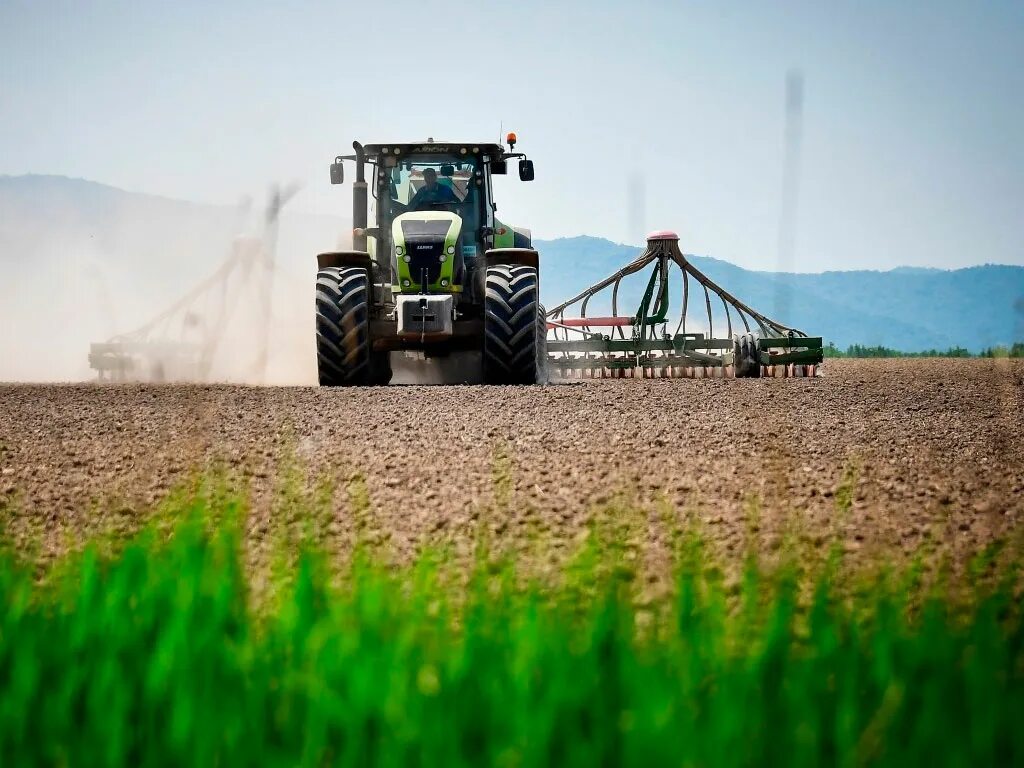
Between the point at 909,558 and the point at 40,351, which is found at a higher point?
the point at 40,351

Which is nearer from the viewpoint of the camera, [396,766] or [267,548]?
[396,766]

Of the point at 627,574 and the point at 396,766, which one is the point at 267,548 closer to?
the point at 627,574

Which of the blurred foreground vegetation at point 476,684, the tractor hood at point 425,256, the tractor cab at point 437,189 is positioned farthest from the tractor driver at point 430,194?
the blurred foreground vegetation at point 476,684

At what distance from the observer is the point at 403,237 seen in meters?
12.1

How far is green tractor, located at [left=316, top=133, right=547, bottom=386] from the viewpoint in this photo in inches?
461

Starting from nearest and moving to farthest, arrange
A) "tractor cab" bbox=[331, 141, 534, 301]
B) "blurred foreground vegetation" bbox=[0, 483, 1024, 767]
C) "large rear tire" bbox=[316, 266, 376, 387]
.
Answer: "blurred foreground vegetation" bbox=[0, 483, 1024, 767] → "large rear tire" bbox=[316, 266, 376, 387] → "tractor cab" bbox=[331, 141, 534, 301]

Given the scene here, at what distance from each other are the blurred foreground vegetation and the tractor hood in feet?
31.3

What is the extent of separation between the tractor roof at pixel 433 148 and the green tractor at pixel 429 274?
1 cm

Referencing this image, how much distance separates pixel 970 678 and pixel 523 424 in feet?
18.1

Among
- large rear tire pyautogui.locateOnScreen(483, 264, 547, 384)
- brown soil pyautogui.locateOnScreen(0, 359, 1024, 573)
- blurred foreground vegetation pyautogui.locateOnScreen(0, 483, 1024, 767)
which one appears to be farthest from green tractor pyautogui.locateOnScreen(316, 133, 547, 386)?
blurred foreground vegetation pyautogui.locateOnScreen(0, 483, 1024, 767)

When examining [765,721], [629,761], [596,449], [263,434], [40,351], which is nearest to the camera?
[629,761]

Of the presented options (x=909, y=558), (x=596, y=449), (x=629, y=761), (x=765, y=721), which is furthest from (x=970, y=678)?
(x=596, y=449)

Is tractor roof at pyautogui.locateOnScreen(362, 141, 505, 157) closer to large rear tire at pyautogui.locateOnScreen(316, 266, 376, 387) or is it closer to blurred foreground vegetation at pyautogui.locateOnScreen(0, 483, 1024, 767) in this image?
large rear tire at pyautogui.locateOnScreen(316, 266, 376, 387)

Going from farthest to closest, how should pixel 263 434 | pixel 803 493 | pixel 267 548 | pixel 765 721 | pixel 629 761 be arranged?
pixel 263 434 → pixel 803 493 → pixel 267 548 → pixel 765 721 → pixel 629 761
